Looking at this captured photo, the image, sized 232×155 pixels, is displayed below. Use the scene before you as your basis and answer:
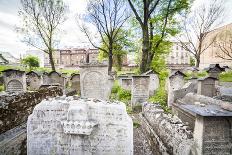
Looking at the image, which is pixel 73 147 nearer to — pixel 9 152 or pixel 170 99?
pixel 9 152

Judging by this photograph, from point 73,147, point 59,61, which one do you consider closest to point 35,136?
point 73,147

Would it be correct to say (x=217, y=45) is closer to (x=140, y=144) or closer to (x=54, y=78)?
(x=54, y=78)

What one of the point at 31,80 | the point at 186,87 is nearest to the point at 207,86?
the point at 186,87

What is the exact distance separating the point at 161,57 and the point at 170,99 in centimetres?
1419

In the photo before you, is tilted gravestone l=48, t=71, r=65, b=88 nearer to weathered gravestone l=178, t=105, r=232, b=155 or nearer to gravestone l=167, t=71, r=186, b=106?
→ gravestone l=167, t=71, r=186, b=106

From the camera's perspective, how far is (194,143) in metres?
3.16

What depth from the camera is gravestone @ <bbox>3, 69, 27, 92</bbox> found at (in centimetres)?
1202

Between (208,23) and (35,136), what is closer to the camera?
(35,136)

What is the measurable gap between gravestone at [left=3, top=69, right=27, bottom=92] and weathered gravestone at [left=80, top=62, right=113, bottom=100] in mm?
4391

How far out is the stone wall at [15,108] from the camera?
3799mm

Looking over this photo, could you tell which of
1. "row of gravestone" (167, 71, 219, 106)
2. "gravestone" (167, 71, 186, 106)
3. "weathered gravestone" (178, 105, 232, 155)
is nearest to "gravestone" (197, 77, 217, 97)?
"row of gravestone" (167, 71, 219, 106)

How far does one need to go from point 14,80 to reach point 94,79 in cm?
545

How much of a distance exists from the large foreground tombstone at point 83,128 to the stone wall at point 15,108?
103cm

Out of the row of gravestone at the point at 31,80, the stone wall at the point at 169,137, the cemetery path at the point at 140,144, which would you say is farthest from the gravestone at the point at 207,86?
the row of gravestone at the point at 31,80
